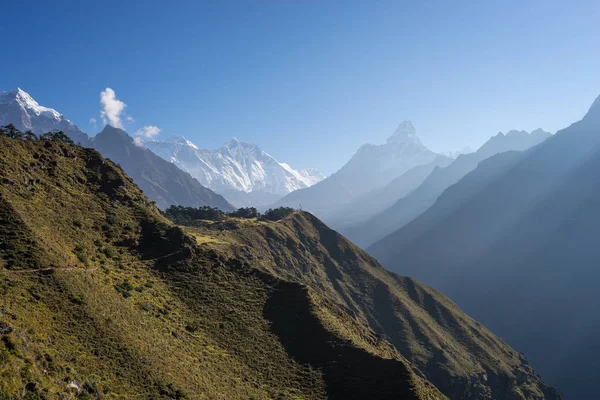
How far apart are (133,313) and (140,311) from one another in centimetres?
182

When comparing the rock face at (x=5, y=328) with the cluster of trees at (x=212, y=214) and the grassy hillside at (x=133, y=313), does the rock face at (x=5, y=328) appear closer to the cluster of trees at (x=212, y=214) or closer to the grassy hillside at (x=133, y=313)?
the grassy hillside at (x=133, y=313)

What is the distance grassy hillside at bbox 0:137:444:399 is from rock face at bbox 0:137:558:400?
189 mm

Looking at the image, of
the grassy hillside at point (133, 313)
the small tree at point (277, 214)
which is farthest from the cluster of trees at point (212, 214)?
the grassy hillside at point (133, 313)

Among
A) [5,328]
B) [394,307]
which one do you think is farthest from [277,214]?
[5,328]

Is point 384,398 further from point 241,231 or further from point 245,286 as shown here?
point 241,231

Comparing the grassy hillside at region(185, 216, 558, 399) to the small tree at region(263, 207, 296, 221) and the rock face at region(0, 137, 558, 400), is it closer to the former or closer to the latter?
the small tree at region(263, 207, 296, 221)

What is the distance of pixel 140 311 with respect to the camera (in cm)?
5388

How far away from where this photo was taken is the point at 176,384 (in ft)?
141

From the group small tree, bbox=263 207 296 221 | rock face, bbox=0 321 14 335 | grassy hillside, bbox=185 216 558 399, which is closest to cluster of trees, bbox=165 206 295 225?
small tree, bbox=263 207 296 221

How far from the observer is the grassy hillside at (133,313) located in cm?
3928

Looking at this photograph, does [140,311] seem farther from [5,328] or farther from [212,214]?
[212,214]

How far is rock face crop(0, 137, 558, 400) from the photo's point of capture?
40906 millimetres

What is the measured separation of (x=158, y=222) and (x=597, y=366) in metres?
243

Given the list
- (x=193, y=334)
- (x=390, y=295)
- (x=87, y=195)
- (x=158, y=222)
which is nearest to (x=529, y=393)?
(x=390, y=295)
